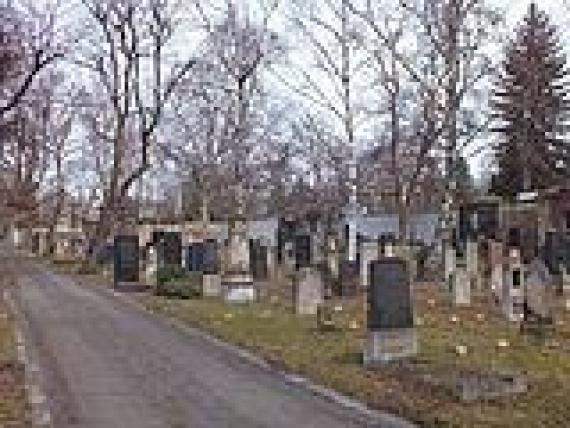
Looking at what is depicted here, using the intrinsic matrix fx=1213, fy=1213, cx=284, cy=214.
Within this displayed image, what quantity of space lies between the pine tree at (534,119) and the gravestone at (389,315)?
3182cm

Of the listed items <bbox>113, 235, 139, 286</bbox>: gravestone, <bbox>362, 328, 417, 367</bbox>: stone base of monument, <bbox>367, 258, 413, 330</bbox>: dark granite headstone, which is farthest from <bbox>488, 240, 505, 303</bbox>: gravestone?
<bbox>113, 235, 139, 286</bbox>: gravestone

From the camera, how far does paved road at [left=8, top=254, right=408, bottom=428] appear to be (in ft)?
37.0

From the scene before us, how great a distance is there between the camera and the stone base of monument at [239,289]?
95.8 ft

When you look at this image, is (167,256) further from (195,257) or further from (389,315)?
(389,315)

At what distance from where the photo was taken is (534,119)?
5103cm

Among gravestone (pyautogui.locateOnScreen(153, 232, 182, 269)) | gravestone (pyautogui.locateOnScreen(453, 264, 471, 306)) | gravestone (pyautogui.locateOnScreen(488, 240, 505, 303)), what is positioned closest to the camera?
gravestone (pyautogui.locateOnScreen(453, 264, 471, 306))

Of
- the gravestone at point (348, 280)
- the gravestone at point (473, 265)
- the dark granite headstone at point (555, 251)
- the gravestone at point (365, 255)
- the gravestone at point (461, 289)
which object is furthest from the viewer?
the gravestone at point (365, 255)

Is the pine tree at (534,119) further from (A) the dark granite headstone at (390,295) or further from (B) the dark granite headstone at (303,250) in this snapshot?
(A) the dark granite headstone at (390,295)

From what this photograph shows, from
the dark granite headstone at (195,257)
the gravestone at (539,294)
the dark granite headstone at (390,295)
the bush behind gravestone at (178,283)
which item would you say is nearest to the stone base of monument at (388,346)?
the dark granite headstone at (390,295)

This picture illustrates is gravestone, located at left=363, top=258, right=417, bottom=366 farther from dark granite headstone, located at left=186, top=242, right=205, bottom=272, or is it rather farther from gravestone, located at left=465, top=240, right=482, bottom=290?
dark granite headstone, located at left=186, top=242, right=205, bottom=272

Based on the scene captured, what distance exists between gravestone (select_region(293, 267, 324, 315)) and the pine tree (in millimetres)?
24518

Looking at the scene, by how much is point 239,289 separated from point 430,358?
14171 millimetres

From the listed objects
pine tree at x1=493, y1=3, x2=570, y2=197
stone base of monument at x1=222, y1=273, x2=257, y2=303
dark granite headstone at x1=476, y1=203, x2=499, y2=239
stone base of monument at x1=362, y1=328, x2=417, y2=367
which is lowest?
stone base of monument at x1=362, y1=328, x2=417, y2=367

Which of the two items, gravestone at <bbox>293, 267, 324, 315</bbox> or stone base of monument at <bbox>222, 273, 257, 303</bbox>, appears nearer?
gravestone at <bbox>293, 267, 324, 315</bbox>
